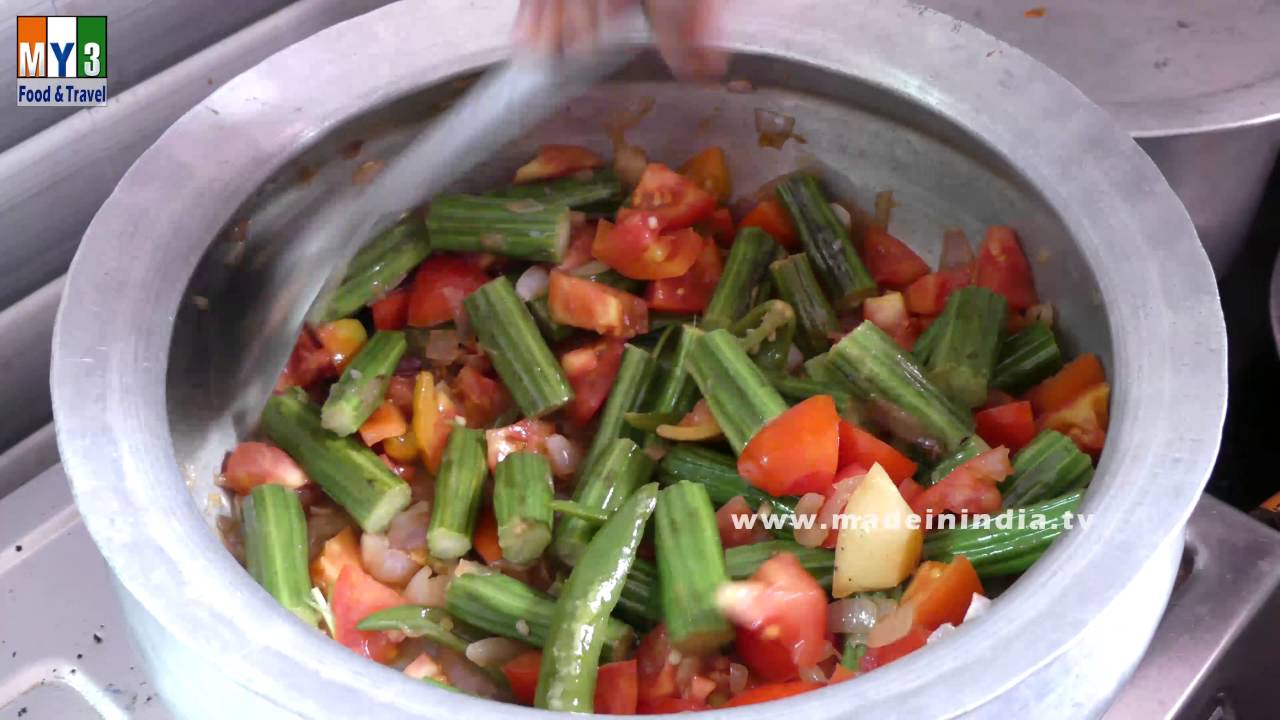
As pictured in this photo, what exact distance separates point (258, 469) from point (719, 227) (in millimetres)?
596

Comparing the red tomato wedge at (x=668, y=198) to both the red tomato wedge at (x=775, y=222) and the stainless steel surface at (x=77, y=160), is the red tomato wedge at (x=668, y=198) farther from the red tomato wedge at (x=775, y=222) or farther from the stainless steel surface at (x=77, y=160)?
the stainless steel surface at (x=77, y=160)

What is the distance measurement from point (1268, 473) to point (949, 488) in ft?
2.85

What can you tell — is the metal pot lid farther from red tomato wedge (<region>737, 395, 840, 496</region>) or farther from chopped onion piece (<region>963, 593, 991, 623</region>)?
chopped onion piece (<region>963, 593, 991, 623</region>)

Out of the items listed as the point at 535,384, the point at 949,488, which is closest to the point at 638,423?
the point at 535,384

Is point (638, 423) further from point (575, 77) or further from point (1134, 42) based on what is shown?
point (1134, 42)

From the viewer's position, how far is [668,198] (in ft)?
4.39

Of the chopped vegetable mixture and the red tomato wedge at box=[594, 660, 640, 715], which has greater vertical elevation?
the chopped vegetable mixture

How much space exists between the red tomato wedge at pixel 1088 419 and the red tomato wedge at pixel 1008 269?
16 centimetres

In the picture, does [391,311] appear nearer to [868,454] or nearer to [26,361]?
[26,361]

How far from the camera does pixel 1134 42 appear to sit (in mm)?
1641

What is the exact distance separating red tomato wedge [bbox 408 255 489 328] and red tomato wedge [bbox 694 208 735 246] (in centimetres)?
27

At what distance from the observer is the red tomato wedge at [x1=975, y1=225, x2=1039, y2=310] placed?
1214mm

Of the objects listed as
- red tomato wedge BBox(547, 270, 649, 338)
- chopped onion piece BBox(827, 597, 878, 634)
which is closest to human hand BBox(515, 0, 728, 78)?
red tomato wedge BBox(547, 270, 649, 338)

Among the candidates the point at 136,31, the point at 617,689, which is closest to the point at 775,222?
the point at 617,689
